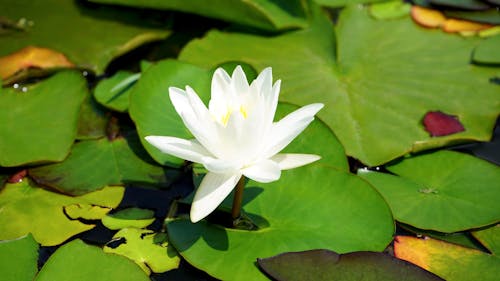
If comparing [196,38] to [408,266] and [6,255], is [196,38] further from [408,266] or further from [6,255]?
[408,266]

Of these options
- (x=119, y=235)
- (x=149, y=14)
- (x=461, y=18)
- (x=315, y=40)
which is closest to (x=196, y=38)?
(x=149, y=14)

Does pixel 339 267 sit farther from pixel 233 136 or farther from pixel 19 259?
pixel 19 259

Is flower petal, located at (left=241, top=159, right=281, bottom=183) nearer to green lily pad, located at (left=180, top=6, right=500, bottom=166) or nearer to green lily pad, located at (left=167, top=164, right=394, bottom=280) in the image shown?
green lily pad, located at (left=167, top=164, right=394, bottom=280)

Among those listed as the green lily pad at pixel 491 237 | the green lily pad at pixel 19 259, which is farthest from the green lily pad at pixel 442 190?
the green lily pad at pixel 19 259

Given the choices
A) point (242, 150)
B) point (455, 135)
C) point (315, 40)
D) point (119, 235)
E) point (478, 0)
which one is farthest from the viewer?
point (478, 0)

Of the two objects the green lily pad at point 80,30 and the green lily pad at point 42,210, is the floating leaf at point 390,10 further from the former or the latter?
the green lily pad at point 42,210

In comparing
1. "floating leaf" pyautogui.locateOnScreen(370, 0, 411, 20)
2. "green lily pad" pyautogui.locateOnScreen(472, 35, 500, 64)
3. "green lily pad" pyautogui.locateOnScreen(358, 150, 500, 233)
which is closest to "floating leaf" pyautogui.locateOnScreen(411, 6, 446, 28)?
"floating leaf" pyautogui.locateOnScreen(370, 0, 411, 20)

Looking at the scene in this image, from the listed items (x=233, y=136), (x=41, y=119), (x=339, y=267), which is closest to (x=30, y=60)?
(x=41, y=119)
